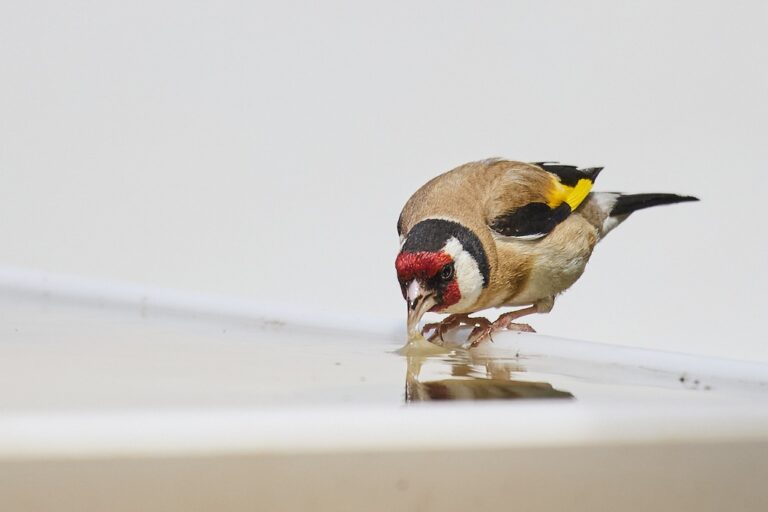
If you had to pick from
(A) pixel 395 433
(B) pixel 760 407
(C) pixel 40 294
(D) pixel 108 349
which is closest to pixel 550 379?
(B) pixel 760 407

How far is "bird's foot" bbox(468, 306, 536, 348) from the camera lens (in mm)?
1809

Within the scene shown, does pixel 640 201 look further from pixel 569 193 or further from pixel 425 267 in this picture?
pixel 425 267

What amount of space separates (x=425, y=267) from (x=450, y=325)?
228mm

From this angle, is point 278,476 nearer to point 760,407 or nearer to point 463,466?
point 463,466

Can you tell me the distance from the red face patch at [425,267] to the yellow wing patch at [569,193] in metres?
0.38

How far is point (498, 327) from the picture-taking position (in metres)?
1.97

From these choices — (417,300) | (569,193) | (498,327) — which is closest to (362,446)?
(417,300)

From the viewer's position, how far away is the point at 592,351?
150 centimetres

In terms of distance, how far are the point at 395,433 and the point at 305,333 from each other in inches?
39.9

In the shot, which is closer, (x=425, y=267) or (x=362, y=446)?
(x=362, y=446)

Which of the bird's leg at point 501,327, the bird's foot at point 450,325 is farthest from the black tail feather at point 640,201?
the bird's foot at point 450,325

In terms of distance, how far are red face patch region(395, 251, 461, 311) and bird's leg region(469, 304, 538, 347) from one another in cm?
10

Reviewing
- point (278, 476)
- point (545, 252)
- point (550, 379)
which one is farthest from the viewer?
point (545, 252)

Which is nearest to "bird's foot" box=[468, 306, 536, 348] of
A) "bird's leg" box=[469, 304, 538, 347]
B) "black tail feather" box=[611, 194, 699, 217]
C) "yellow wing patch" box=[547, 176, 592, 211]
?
"bird's leg" box=[469, 304, 538, 347]
